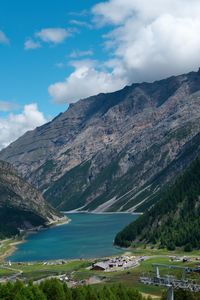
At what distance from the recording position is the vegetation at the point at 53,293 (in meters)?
98.9

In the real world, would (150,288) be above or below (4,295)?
below

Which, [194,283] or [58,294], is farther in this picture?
[194,283]

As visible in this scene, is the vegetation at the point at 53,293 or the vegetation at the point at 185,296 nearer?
the vegetation at the point at 53,293

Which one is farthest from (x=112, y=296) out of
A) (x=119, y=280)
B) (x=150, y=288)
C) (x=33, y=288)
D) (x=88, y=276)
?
(x=88, y=276)

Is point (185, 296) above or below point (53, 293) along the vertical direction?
below

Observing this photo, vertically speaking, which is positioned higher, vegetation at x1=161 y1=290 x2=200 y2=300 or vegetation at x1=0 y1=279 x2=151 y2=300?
vegetation at x1=0 y1=279 x2=151 y2=300

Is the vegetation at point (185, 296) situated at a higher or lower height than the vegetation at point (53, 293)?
lower

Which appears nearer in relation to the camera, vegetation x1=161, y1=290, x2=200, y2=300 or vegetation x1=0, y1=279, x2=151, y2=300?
vegetation x1=0, y1=279, x2=151, y2=300

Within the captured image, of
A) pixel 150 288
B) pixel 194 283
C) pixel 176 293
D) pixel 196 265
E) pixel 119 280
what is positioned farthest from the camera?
pixel 196 265

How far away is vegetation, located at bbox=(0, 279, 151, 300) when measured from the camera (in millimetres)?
98875

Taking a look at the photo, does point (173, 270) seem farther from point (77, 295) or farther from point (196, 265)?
point (77, 295)

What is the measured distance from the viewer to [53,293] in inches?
4136

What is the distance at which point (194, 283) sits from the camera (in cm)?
13588

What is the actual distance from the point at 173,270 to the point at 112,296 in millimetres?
78469
